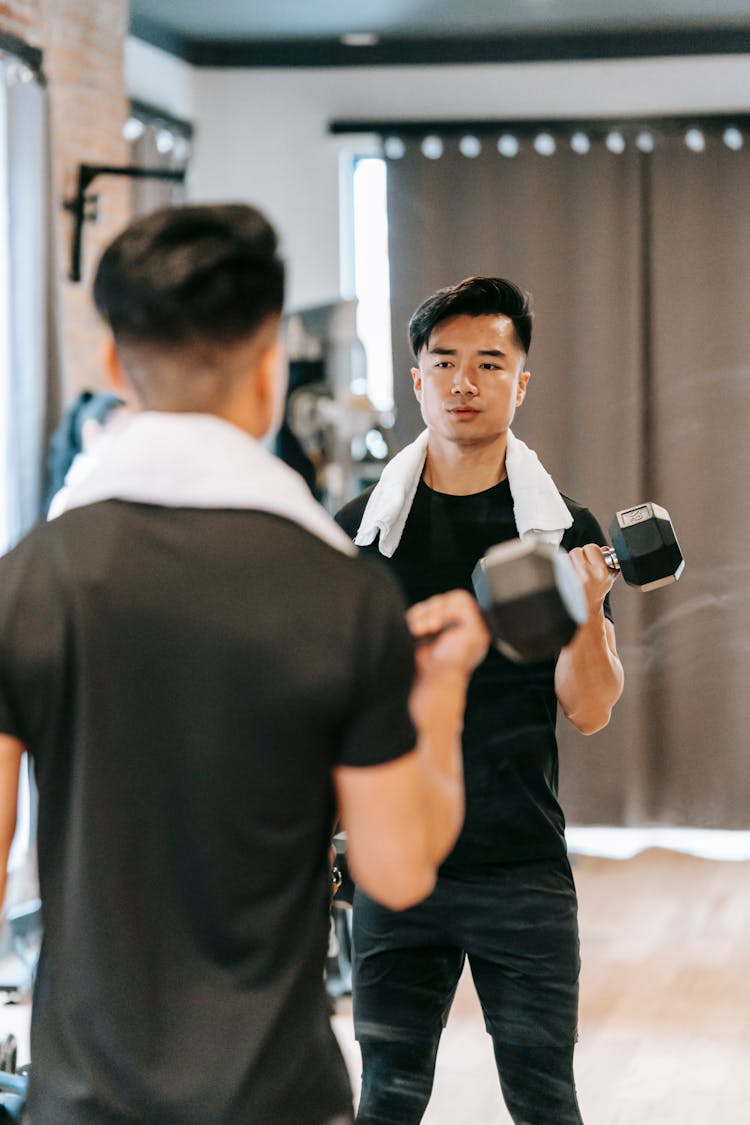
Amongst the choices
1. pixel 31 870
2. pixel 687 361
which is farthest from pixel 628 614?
pixel 31 870

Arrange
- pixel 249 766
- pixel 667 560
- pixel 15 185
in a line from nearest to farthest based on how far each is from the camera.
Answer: pixel 249 766 < pixel 667 560 < pixel 15 185

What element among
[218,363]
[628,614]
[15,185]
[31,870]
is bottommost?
[31,870]

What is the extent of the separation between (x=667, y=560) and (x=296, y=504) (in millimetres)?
1084

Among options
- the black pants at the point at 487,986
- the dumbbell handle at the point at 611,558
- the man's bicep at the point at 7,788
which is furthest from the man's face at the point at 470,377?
the man's bicep at the point at 7,788

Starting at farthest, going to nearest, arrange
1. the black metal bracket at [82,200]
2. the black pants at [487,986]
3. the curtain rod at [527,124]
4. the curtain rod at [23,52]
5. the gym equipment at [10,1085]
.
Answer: the curtain rod at [527,124]
the black metal bracket at [82,200]
the curtain rod at [23,52]
the black pants at [487,986]
the gym equipment at [10,1085]

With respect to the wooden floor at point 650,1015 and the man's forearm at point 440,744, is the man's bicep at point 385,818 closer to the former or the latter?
the man's forearm at point 440,744

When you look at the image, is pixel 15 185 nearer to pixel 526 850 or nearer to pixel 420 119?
pixel 420 119

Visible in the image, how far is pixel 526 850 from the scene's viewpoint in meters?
1.83

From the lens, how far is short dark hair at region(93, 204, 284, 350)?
0.97 meters

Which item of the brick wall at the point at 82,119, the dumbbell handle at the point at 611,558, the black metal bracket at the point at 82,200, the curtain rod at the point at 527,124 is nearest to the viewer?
the dumbbell handle at the point at 611,558

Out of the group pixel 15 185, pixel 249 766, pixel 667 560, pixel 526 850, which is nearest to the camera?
pixel 249 766

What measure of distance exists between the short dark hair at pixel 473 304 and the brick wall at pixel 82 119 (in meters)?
2.17

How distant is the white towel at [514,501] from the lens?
189 cm

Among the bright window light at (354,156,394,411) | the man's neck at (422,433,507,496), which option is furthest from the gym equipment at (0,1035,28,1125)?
the bright window light at (354,156,394,411)
